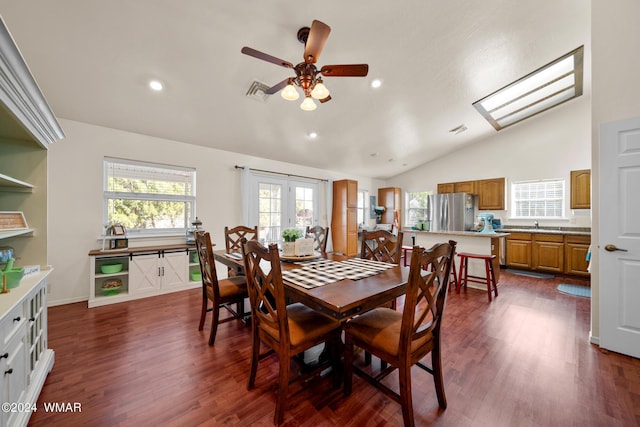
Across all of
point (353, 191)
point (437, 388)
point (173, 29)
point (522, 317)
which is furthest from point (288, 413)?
point (353, 191)

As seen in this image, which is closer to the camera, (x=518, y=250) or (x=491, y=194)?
(x=518, y=250)

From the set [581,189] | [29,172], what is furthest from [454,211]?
[29,172]

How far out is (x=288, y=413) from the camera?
4.72ft

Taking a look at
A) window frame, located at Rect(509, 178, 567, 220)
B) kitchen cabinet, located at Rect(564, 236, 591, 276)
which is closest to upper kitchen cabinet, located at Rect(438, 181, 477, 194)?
window frame, located at Rect(509, 178, 567, 220)

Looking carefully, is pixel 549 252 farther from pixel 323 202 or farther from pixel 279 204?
pixel 279 204

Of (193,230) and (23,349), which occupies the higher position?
(193,230)

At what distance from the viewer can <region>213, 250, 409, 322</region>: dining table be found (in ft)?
4.10

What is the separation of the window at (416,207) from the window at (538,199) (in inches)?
75.8

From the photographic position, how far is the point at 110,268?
3154mm

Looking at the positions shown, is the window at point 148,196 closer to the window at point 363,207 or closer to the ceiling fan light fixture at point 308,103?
the ceiling fan light fixture at point 308,103

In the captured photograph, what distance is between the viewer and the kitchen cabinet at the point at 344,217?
5.78 metres

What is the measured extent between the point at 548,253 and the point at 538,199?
1271 mm

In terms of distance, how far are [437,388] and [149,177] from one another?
169 inches

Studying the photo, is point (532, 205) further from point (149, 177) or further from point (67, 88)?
point (67, 88)
